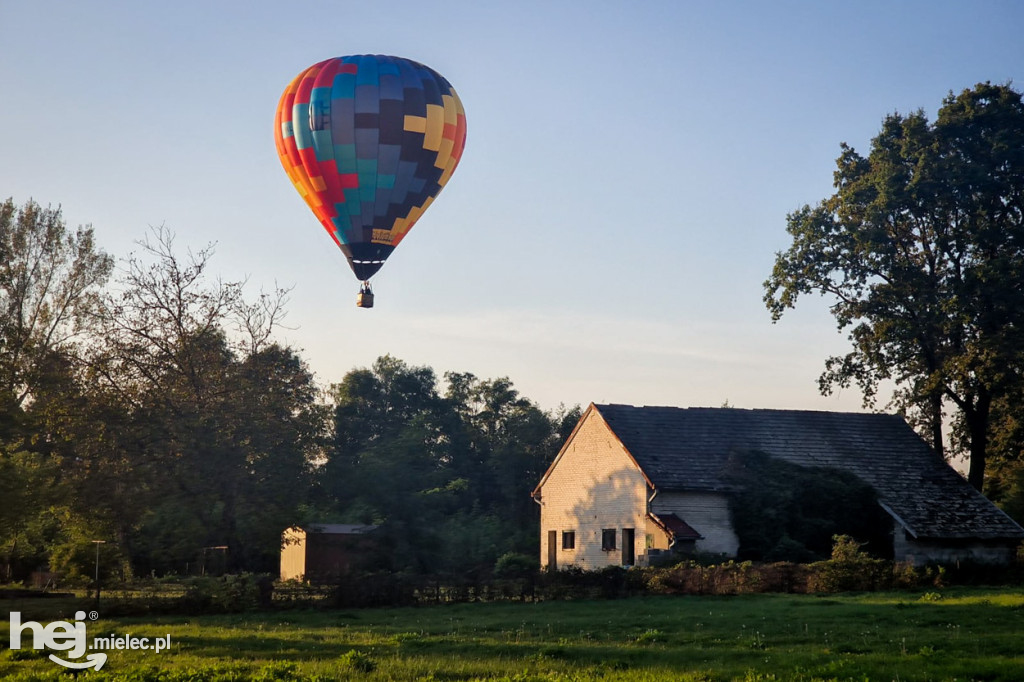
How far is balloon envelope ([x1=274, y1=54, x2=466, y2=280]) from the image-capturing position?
35531 mm

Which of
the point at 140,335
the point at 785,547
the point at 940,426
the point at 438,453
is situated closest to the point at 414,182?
the point at 140,335

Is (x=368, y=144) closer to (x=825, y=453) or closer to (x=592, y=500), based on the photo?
(x=592, y=500)

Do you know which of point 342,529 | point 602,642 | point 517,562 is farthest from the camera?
point 517,562

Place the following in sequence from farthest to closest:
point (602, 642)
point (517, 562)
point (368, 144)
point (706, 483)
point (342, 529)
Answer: point (517, 562) < point (342, 529) < point (706, 483) < point (368, 144) < point (602, 642)

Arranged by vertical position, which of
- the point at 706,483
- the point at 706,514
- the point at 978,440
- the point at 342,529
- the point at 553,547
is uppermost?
the point at 978,440

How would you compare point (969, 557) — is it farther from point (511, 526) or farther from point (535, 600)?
point (511, 526)

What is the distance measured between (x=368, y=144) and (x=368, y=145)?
0.13 feet

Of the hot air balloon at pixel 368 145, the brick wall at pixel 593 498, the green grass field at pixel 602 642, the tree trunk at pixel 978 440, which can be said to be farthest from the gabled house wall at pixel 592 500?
the tree trunk at pixel 978 440

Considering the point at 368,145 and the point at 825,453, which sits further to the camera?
the point at 825,453

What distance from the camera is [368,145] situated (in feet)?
117

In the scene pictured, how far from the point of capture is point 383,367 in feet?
293

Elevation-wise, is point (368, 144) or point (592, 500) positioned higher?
point (368, 144)

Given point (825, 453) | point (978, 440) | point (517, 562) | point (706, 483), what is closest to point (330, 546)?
point (517, 562)

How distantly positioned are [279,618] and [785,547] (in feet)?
63.9
